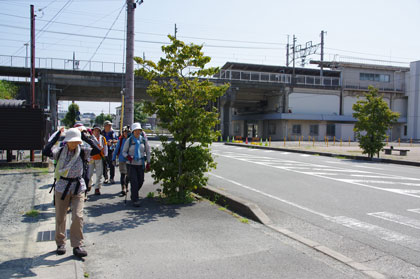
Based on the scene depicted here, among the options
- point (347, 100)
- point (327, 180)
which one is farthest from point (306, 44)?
point (327, 180)

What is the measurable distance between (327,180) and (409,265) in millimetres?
6896

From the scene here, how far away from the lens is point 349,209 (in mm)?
7340

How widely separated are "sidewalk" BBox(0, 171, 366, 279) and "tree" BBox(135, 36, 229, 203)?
1039 millimetres

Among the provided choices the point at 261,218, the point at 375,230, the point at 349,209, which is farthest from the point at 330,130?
the point at 261,218

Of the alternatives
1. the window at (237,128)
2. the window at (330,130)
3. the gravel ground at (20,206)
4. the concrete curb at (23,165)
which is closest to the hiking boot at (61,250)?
the gravel ground at (20,206)

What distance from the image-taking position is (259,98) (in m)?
53.8

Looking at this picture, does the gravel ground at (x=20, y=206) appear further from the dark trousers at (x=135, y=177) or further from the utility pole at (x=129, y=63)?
the utility pole at (x=129, y=63)

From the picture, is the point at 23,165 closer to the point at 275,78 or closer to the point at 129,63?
the point at 129,63

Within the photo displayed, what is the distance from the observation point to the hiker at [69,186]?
15.0 ft

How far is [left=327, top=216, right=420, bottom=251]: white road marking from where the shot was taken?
524 centimetres

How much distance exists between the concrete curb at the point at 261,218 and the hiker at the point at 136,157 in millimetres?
1746

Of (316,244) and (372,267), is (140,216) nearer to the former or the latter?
(316,244)

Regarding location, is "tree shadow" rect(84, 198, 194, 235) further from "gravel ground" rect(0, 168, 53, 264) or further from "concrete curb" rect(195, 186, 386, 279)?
"gravel ground" rect(0, 168, 53, 264)

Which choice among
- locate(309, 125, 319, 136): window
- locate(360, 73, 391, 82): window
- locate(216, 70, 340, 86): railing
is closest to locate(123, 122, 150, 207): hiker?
locate(216, 70, 340, 86): railing
